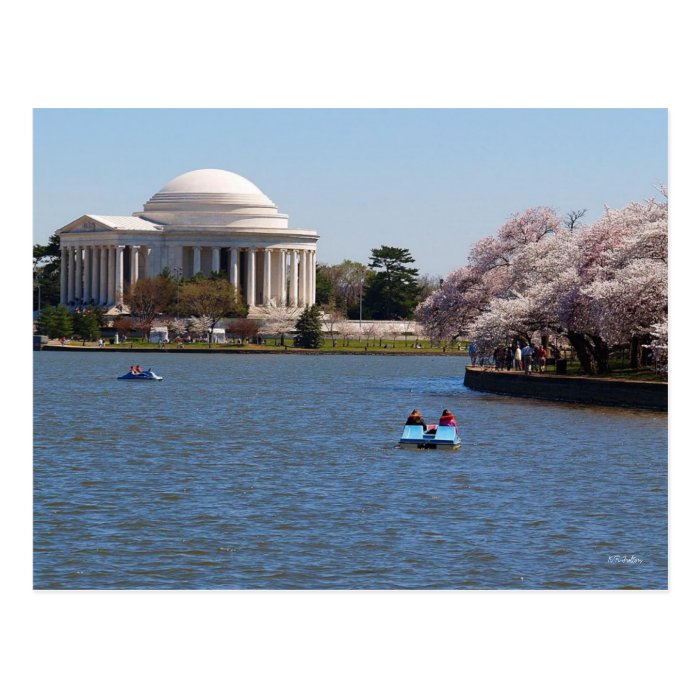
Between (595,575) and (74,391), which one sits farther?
(74,391)

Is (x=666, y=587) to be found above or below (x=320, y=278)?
below

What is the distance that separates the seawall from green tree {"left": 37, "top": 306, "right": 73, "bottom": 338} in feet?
219

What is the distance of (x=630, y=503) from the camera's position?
1050 inches

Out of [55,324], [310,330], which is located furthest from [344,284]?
[55,324]

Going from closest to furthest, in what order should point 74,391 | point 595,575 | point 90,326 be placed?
point 595,575, point 74,391, point 90,326

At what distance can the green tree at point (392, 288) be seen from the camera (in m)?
150

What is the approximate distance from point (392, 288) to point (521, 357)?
89.9 metres

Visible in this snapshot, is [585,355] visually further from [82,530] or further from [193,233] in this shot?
[193,233]

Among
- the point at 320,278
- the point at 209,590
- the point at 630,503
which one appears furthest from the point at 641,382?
the point at 320,278

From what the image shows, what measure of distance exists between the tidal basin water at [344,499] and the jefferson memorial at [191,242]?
107025mm

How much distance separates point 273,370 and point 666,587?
72.5 meters

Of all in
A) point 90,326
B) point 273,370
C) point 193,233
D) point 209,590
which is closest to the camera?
point 209,590

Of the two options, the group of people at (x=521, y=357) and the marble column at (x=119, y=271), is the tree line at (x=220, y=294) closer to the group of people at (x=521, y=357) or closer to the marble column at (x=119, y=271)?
the marble column at (x=119, y=271)

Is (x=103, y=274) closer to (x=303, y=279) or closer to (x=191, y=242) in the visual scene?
(x=191, y=242)
